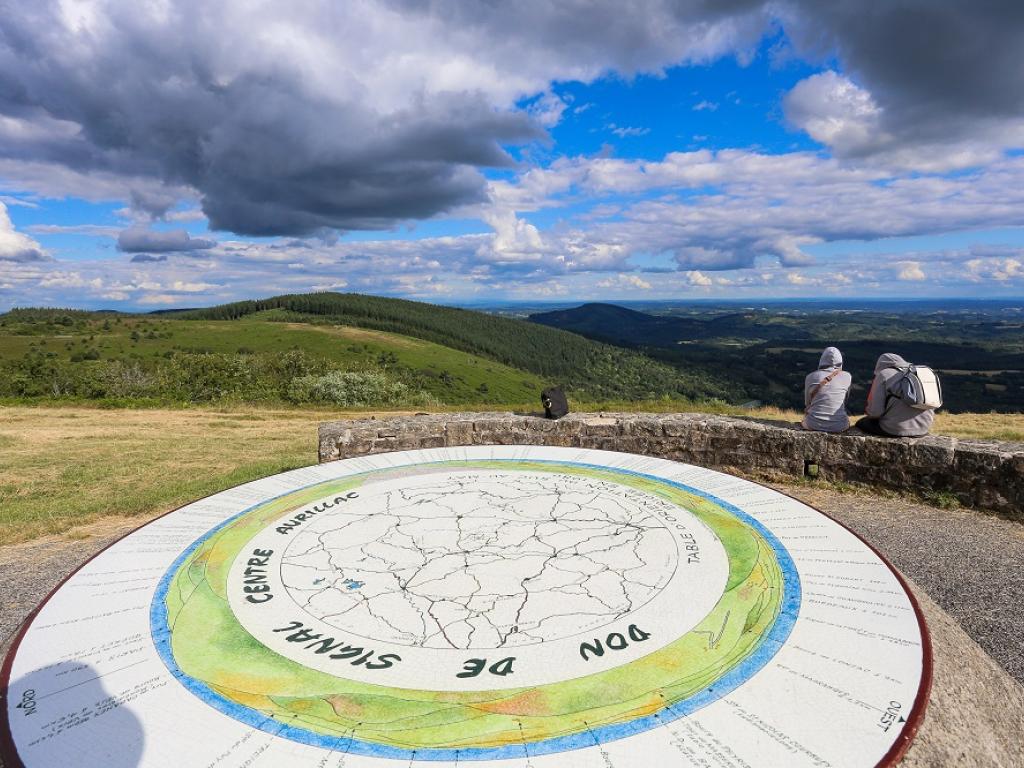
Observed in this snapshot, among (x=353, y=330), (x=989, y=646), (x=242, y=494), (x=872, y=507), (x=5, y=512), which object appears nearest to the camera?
(x=989, y=646)

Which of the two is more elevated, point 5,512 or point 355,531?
point 355,531

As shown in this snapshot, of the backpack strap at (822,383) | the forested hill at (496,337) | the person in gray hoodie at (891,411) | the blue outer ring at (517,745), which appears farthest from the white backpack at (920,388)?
the forested hill at (496,337)

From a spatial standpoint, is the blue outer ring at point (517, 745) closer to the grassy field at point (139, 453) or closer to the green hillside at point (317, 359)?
the grassy field at point (139, 453)

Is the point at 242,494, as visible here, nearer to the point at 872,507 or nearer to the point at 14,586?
the point at 14,586

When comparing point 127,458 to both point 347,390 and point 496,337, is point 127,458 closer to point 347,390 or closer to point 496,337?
point 347,390

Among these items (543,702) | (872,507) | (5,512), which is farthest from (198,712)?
(5,512)

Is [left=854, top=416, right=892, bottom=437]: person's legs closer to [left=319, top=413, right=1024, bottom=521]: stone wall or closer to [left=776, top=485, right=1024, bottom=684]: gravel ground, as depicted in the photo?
[left=319, top=413, right=1024, bottom=521]: stone wall
